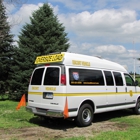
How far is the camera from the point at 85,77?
8.46m

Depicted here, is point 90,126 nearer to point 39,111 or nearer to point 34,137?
point 39,111

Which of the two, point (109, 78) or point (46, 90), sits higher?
point (109, 78)

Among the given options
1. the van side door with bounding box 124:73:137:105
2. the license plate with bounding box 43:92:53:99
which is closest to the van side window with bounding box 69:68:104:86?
the license plate with bounding box 43:92:53:99

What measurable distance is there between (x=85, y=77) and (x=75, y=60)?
2.53ft

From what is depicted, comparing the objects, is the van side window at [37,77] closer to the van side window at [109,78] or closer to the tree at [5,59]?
the van side window at [109,78]

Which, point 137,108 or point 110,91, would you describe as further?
point 137,108

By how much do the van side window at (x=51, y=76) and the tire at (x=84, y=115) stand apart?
54.5 inches

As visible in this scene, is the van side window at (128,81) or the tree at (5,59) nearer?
the van side window at (128,81)

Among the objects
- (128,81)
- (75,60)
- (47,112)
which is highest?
(75,60)

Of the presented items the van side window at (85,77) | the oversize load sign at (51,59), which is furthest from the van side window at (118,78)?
the oversize load sign at (51,59)

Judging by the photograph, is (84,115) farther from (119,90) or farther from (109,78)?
(119,90)

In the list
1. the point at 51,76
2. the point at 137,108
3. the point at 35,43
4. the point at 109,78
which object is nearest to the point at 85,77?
the point at 51,76

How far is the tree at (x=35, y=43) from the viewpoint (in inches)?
655

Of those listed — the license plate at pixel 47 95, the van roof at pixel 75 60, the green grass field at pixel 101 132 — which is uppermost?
the van roof at pixel 75 60
